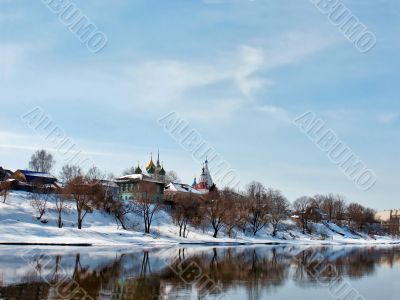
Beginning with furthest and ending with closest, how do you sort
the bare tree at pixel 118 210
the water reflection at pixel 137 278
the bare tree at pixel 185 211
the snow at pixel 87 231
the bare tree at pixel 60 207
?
the bare tree at pixel 185 211 < the bare tree at pixel 118 210 < the bare tree at pixel 60 207 < the snow at pixel 87 231 < the water reflection at pixel 137 278

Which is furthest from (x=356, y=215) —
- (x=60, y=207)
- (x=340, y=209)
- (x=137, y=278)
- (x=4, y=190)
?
(x=137, y=278)

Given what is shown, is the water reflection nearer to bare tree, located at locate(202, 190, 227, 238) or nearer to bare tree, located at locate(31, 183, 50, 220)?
bare tree, located at locate(31, 183, 50, 220)

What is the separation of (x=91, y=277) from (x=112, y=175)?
9446 cm

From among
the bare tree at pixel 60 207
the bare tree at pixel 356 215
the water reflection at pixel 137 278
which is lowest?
the water reflection at pixel 137 278

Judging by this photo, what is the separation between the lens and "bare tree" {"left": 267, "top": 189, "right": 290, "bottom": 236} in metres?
99.8

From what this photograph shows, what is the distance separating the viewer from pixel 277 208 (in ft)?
344

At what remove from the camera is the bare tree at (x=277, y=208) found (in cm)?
9981

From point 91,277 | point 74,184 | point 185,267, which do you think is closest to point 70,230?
point 74,184

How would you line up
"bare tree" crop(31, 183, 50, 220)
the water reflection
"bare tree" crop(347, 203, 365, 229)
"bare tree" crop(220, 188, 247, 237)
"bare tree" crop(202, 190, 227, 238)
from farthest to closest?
"bare tree" crop(347, 203, 365, 229), "bare tree" crop(220, 188, 247, 237), "bare tree" crop(202, 190, 227, 238), "bare tree" crop(31, 183, 50, 220), the water reflection

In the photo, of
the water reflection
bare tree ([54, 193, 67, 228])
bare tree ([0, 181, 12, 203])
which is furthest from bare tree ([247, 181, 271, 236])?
the water reflection

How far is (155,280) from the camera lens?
2566 cm

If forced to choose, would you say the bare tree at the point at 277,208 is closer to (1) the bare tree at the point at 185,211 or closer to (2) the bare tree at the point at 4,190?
(1) the bare tree at the point at 185,211

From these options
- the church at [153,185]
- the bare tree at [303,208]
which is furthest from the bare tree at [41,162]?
the bare tree at [303,208]

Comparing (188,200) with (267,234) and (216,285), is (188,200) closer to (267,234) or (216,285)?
(267,234)
